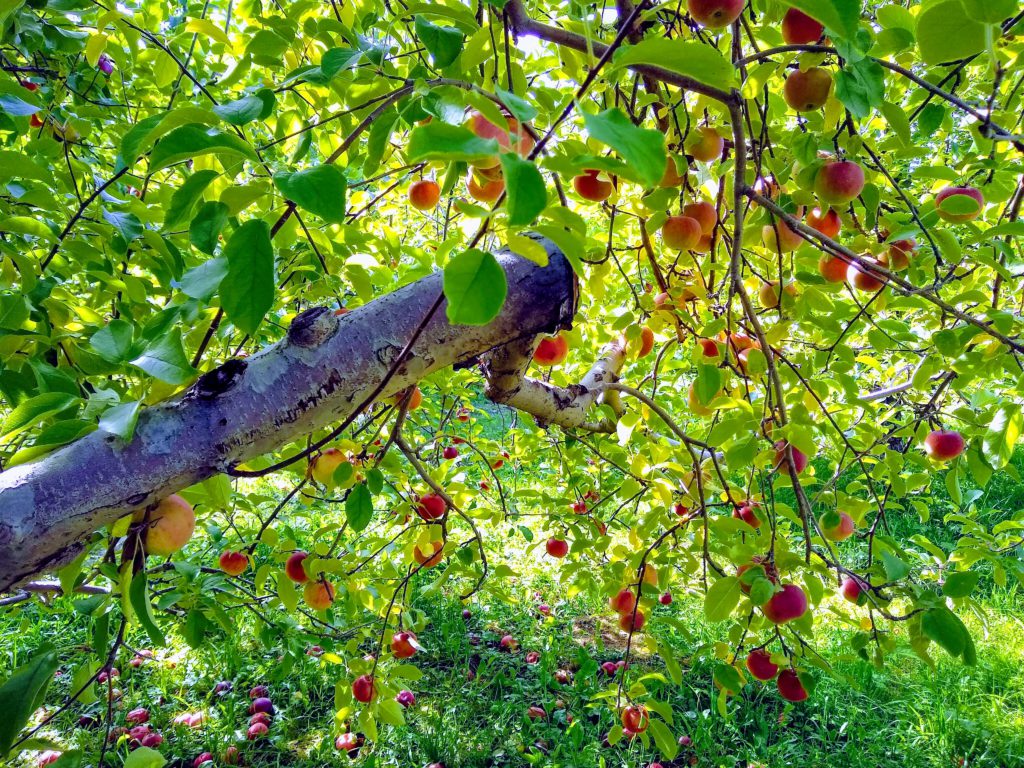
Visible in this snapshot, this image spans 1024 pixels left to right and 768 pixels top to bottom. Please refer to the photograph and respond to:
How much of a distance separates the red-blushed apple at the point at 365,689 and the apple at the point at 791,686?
0.75 m

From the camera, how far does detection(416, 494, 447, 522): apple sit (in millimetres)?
1280

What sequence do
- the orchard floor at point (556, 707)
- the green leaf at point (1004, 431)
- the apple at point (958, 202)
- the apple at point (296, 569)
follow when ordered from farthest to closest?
1. the orchard floor at point (556, 707)
2. the apple at point (296, 569)
3. the green leaf at point (1004, 431)
4. the apple at point (958, 202)

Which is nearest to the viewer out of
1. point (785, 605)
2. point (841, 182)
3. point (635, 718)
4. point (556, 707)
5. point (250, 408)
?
point (250, 408)

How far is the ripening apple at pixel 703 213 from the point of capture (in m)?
1.05

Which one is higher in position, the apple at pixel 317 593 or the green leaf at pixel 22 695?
the green leaf at pixel 22 695

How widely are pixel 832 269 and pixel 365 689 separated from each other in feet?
3.88

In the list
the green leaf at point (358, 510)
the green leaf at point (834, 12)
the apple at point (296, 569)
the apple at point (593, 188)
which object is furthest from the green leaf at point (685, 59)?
the apple at point (296, 569)

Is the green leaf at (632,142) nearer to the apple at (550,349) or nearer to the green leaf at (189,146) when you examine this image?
the green leaf at (189,146)

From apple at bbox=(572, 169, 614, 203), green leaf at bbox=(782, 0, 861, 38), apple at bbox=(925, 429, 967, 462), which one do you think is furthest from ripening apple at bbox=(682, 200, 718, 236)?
apple at bbox=(925, 429, 967, 462)

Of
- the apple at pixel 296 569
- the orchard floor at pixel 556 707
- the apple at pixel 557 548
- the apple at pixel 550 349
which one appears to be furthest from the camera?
the orchard floor at pixel 556 707

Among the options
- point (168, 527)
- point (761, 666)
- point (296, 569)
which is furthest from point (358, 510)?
point (761, 666)

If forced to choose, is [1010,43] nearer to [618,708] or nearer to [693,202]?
[693,202]

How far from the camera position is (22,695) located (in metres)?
0.62

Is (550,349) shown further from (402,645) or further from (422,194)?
(402,645)
